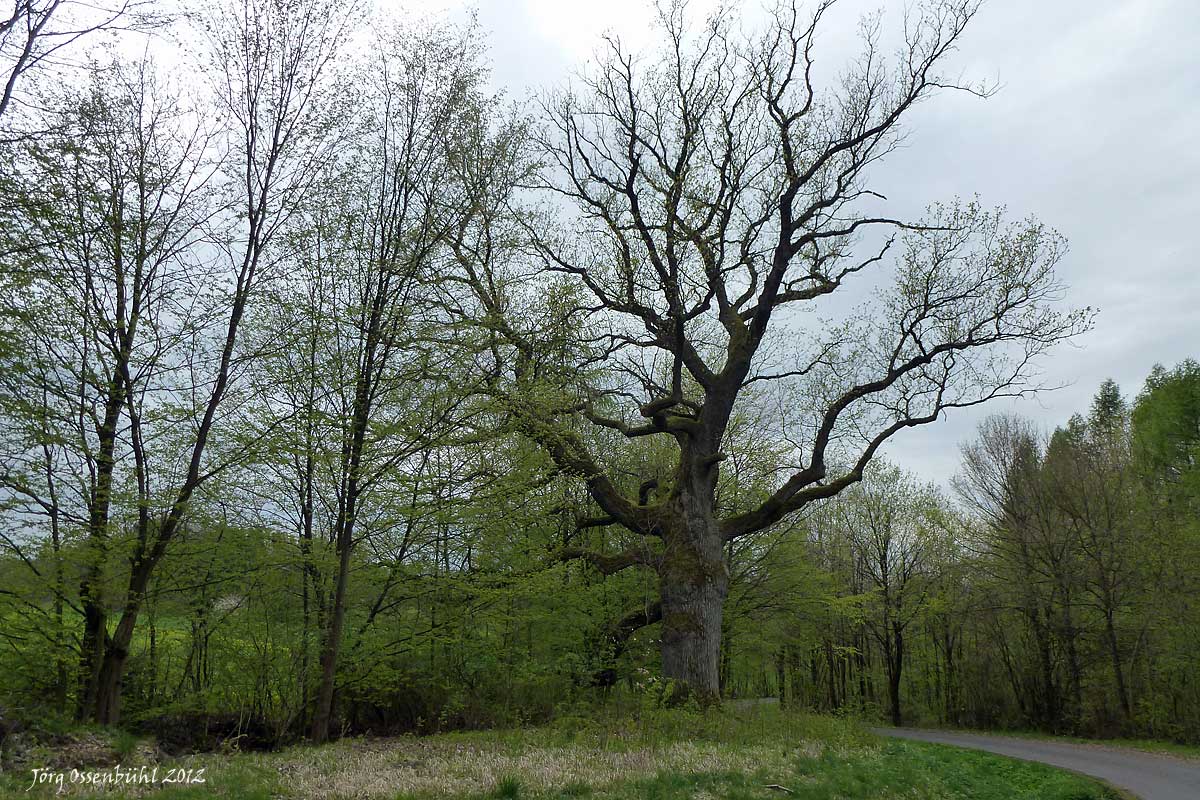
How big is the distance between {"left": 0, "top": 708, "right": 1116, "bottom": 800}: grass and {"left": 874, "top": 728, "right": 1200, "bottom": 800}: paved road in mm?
2392

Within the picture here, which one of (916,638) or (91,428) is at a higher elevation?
(91,428)

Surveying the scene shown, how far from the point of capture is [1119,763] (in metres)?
17.4

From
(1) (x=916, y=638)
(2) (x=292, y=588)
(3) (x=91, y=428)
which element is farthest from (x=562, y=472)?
(1) (x=916, y=638)

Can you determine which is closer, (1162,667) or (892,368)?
(892,368)

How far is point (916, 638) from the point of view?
36312 mm

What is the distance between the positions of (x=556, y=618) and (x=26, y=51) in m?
12.5

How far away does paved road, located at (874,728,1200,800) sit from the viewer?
44.7ft

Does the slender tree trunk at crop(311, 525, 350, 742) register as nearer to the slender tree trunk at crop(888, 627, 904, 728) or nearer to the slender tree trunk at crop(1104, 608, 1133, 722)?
→ the slender tree trunk at crop(1104, 608, 1133, 722)

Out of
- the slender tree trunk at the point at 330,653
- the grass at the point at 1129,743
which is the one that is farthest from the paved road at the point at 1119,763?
the slender tree trunk at the point at 330,653

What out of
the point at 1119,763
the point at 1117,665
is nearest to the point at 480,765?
the point at 1119,763

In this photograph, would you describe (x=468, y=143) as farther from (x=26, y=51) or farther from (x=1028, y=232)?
(x=1028, y=232)

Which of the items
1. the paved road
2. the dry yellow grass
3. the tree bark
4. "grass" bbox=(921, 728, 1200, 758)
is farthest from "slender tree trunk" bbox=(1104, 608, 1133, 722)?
the dry yellow grass

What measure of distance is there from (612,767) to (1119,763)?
1611 cm

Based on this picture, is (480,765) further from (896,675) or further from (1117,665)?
(896,675)
